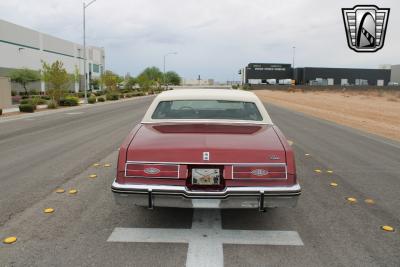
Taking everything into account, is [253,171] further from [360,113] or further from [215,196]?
[360,113]

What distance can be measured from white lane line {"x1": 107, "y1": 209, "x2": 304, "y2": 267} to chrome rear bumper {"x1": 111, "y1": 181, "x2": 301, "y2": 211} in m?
0.44

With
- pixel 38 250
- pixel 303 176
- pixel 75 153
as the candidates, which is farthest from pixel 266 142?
pixel 75 153

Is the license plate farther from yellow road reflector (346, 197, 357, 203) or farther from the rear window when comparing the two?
yellow road reflector (346, 197, 357, 203)

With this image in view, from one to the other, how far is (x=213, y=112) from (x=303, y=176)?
238 cm

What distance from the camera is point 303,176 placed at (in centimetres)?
667

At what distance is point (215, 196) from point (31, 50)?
2548 inches

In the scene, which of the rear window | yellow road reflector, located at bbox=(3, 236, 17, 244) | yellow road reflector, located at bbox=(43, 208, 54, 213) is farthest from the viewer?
the rear window

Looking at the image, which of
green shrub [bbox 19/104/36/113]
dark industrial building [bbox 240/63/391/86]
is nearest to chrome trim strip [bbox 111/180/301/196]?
green shrub [bbox 19/104/36/113]

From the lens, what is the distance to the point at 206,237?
400 centimetres

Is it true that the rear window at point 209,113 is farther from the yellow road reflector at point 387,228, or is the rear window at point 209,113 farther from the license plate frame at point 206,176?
the yellow road reflector at point 387,228

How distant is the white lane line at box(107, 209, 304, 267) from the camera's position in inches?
146

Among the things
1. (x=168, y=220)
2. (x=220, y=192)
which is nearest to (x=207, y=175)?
(x=220, y=192)

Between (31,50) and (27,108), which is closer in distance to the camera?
(27,108)

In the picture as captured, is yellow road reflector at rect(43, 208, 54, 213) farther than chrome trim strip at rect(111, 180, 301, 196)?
Yes
